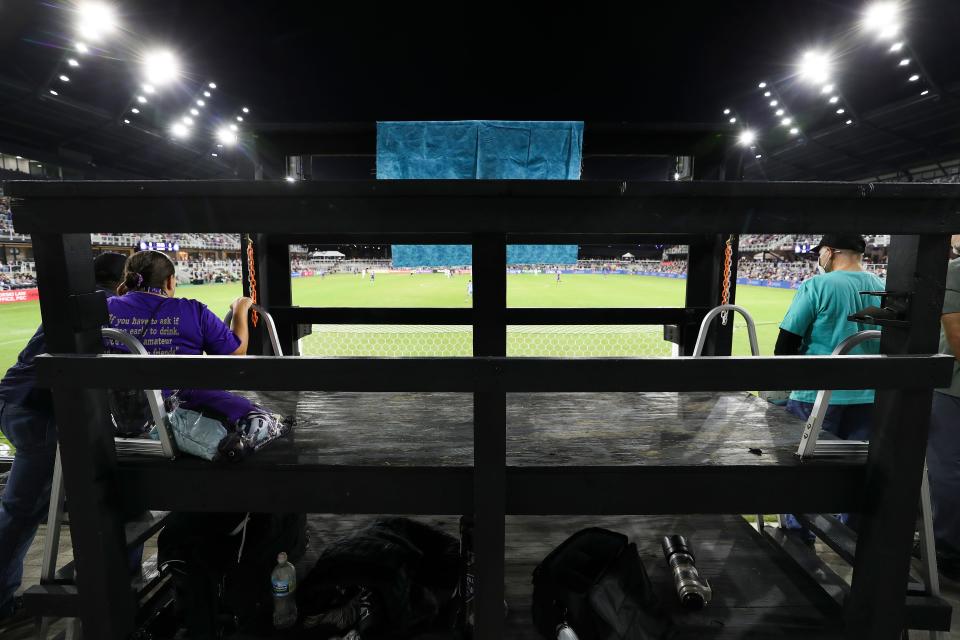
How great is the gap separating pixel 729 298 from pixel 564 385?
11.3 feet

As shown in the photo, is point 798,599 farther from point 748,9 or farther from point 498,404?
point 748,9

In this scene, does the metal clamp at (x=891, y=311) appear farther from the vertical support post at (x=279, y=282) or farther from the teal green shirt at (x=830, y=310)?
the vertical support post at (x=279, y=282)

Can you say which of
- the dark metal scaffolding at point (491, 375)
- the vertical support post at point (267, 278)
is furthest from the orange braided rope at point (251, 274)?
the dark metal scaffolding at point (491, 375)

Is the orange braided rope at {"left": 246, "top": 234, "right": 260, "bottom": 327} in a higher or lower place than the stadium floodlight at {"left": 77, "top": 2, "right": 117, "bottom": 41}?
lower

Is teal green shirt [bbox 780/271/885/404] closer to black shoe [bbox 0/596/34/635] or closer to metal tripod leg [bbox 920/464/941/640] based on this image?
metal tripod leg [bbox 920/464/941/640]

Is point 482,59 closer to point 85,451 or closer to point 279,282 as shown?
point 279,282

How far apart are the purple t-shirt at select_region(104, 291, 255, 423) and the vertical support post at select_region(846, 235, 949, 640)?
254 cm

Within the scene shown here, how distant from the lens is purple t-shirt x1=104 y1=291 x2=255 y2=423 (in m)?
2.05

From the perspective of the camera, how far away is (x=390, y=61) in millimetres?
6812

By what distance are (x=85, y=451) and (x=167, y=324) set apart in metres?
0.81

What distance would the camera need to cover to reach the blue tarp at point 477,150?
4.32m

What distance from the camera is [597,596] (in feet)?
5.82

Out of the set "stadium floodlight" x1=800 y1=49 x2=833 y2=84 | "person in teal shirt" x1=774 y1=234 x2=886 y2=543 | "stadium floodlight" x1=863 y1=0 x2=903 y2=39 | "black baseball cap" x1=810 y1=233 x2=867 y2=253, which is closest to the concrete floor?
→ "person in teal shirt" x1=774 y1=234 x2=886 y2=543

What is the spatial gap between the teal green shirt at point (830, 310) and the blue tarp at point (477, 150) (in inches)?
91.2
